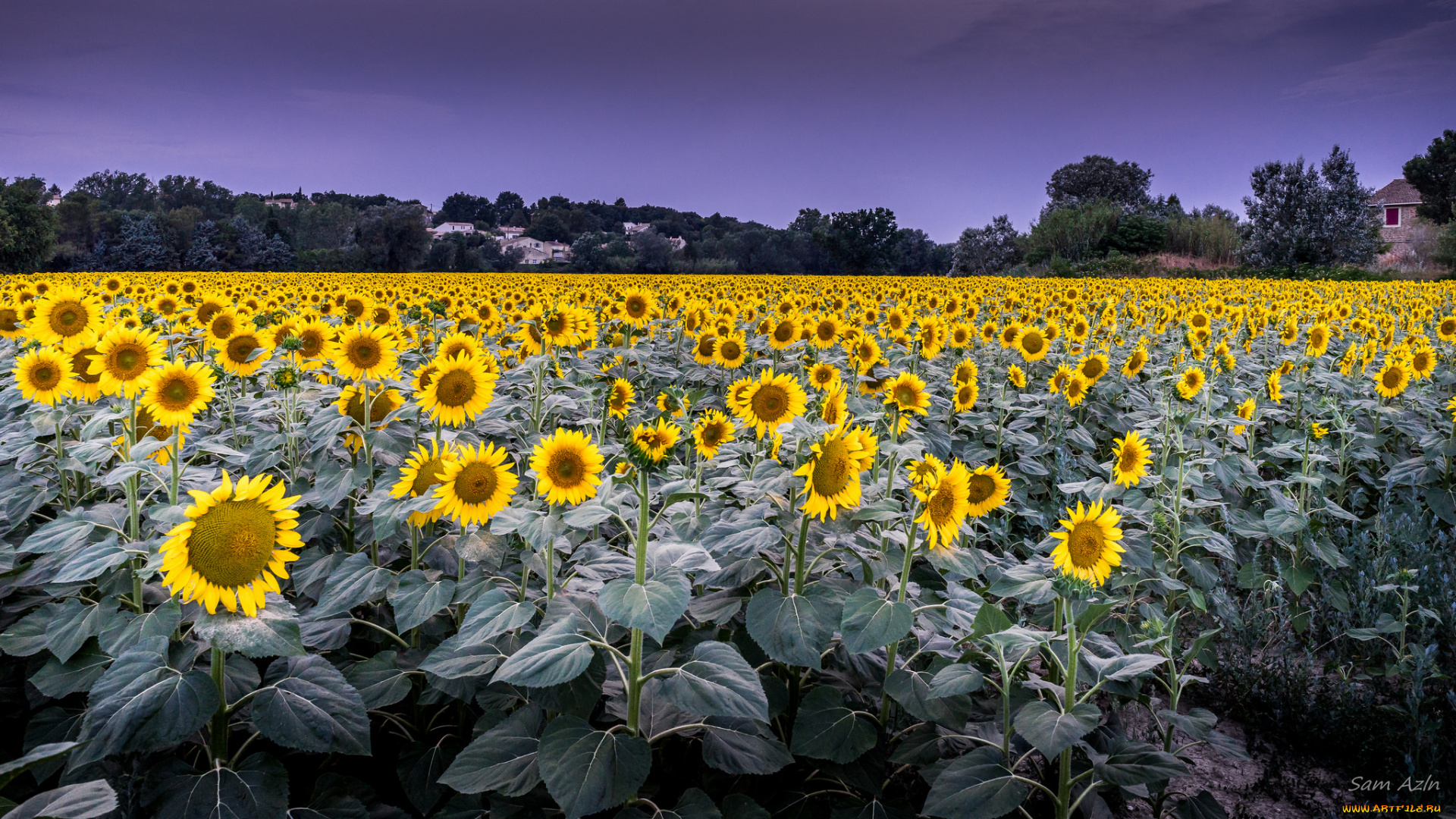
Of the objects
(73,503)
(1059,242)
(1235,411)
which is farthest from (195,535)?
(1059,242)

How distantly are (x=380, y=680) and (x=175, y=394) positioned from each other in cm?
140

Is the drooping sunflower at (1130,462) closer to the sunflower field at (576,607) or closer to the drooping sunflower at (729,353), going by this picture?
the sunflower field at (576,607)

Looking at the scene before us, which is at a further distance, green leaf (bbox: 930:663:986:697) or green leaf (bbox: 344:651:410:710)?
green leaf (bbox: 344:651:410:710)

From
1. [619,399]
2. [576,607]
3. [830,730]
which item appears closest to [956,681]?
[830,730]

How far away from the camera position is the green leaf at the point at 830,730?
7.29 feet

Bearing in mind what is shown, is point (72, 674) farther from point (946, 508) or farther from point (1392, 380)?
point (1392, 380)

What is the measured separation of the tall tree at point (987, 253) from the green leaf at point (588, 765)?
52267 millimetres

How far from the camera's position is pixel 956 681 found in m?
2.22

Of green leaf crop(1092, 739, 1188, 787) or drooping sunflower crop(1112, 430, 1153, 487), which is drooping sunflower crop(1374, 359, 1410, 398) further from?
green leaf crop(1092, 739, 1188, 787)

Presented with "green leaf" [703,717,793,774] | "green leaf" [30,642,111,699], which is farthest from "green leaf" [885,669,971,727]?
"green leaf" [30,642,111,699]

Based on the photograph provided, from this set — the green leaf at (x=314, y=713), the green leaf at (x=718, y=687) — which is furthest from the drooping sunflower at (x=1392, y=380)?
the green leaf at (x=314, y=713)

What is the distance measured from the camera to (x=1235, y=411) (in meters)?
5.15

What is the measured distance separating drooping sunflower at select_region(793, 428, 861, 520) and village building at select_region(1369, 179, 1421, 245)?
89421mm

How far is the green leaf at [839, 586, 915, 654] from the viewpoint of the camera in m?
2.10
